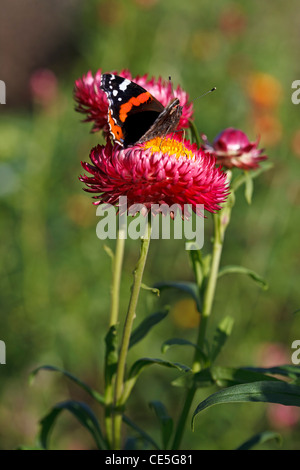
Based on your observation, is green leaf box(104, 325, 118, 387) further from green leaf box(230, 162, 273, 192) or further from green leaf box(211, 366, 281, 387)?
green leaf box(230, 162, 273, 192)

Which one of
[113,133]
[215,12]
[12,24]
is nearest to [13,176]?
[113,133]

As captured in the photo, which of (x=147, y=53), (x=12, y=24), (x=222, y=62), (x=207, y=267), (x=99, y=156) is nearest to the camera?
(x=99, y=156)

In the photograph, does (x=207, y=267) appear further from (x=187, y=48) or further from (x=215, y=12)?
(x=215, y=12)

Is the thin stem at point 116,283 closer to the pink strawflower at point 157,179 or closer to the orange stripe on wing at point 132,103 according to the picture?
the pink strawflower at point 157,179

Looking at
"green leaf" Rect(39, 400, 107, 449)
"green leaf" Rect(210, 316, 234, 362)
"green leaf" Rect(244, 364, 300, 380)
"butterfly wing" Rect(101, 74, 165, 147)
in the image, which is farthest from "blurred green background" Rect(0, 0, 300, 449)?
"butterfly wing" Rect(101, 74, 165, 147)

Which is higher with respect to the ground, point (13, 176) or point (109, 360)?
point (13, 176)

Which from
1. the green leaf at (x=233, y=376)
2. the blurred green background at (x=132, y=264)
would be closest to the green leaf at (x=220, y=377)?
the green leaf at (x=233, y=376)

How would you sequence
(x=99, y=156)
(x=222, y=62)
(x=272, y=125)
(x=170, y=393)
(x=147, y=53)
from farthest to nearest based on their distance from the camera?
(x=147, y=53) < (x=222, y=62) < (x=272, y=125) < (x=170, y=393) < (x=99, y=156)
